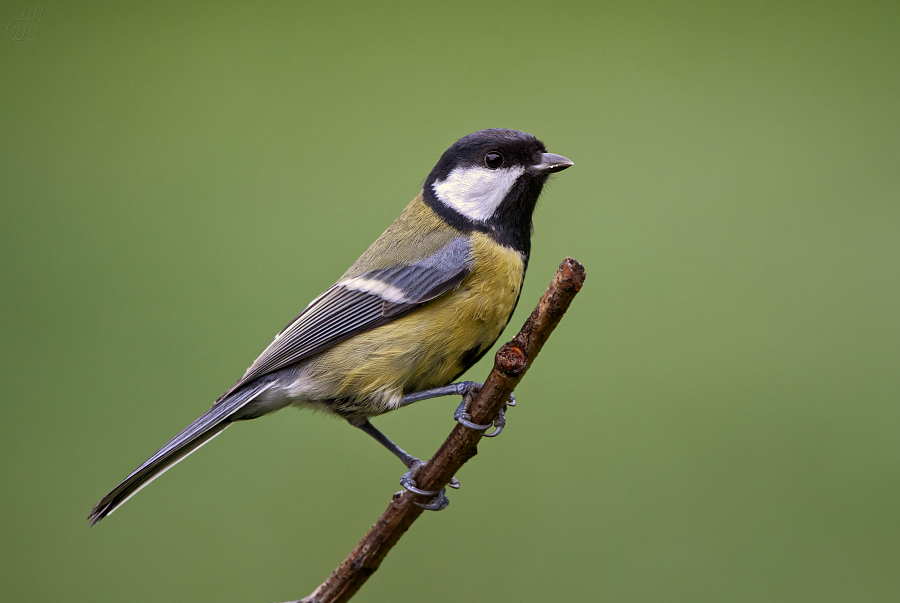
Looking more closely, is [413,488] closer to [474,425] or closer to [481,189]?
[474,425]

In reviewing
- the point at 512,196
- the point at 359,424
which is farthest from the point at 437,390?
Answer: the point at 512,196

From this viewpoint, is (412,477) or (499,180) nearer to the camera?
(412,477)

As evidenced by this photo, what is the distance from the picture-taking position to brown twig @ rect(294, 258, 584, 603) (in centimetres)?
99

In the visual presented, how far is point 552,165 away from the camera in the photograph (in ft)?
4.82

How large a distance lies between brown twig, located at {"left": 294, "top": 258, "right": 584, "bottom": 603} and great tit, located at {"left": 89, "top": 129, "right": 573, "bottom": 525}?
0.24ft

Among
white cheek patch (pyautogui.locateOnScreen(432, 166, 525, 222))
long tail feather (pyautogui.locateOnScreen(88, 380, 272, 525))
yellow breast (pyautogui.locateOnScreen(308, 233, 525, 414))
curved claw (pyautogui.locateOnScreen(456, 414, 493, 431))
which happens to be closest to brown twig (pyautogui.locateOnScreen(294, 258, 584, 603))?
curved claw (pyautogui.locateOnScreen(456, 414, 493, 431))

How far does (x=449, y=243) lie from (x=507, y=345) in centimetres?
43

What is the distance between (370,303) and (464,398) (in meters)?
0.33

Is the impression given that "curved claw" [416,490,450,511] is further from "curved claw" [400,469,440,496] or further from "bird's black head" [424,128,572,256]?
"bird's black head" [424,128,572,256]

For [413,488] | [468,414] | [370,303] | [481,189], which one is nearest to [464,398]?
[468,414]

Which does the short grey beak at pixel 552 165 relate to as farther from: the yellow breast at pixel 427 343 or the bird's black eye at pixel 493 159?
the yellow breast at pixel 427 343

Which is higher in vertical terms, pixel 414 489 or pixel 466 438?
pixel 466 438

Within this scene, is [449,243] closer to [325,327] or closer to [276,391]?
[325,327]

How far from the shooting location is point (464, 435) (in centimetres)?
113
